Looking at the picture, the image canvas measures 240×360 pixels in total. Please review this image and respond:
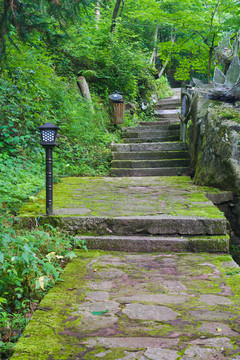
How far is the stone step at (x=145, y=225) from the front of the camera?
122 inches

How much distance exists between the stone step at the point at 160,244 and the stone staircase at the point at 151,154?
342 centimetres

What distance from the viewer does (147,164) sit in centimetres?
677

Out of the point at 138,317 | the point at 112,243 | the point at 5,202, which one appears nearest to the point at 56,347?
the point at 138,317

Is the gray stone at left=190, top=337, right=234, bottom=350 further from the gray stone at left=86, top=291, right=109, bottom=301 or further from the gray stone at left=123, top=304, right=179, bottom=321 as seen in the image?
the gray stone at left=86, top=291, right=109, bottom=301

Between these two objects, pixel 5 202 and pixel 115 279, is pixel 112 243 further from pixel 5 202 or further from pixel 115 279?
pixel 5 202

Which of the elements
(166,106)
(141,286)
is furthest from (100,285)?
(166,106)

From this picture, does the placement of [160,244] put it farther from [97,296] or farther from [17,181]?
[17,181]

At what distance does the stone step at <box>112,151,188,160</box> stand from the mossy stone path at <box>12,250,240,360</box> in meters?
4.36

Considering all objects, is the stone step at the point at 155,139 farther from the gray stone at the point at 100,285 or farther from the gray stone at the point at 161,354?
the gray stone at the point at 161,354

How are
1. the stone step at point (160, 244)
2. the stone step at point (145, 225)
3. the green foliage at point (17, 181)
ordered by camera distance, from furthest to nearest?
1. the green foliage at point (17, 181)
2. the stone step at point (145, 225)
3. the stone step at point (160, 244)

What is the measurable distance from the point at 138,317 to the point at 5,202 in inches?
98.4

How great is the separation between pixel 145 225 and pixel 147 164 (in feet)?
12.1

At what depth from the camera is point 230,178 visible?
409cm

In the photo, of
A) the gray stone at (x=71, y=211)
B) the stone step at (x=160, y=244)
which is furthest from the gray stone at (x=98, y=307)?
the gray stone at (x=71, y=211)
